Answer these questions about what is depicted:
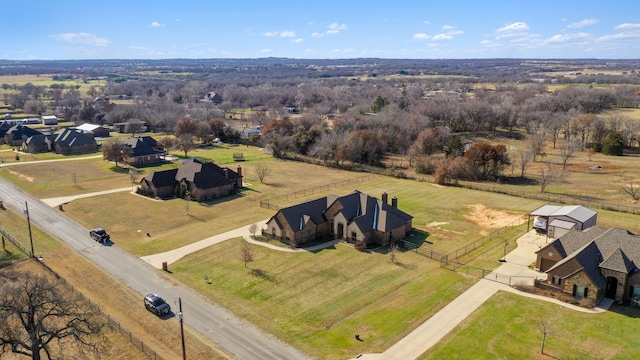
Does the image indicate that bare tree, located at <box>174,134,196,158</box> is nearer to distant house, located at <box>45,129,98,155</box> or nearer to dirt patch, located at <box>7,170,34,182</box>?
distant house, located at <box>45,129,98,155</box>

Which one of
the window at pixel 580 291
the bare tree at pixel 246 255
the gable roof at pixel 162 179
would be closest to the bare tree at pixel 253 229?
the bare tree at pixel 246 255

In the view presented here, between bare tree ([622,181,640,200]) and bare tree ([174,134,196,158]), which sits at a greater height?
bare tree ([174,134,196,158])

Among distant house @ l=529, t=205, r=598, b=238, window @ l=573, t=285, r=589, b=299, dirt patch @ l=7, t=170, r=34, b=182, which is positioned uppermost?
distant house @ l=529, t=205, r=598, b=238

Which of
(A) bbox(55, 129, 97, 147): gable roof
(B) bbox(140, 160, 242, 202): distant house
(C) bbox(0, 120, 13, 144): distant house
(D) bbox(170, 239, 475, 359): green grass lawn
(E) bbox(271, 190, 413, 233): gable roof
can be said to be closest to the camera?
(D) bbox(170, 239, 475, 359): green grass lawn

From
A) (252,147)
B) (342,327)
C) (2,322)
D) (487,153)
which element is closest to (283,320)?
(342,327)

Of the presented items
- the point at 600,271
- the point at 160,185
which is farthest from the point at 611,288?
the point at 160,185

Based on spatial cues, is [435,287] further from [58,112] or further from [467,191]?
[58,112]

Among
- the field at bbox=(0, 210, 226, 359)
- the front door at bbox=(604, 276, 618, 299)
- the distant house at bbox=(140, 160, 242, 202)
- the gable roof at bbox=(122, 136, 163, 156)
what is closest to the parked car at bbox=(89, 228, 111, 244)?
the field at bbox=(0, 210, 226, 359)
